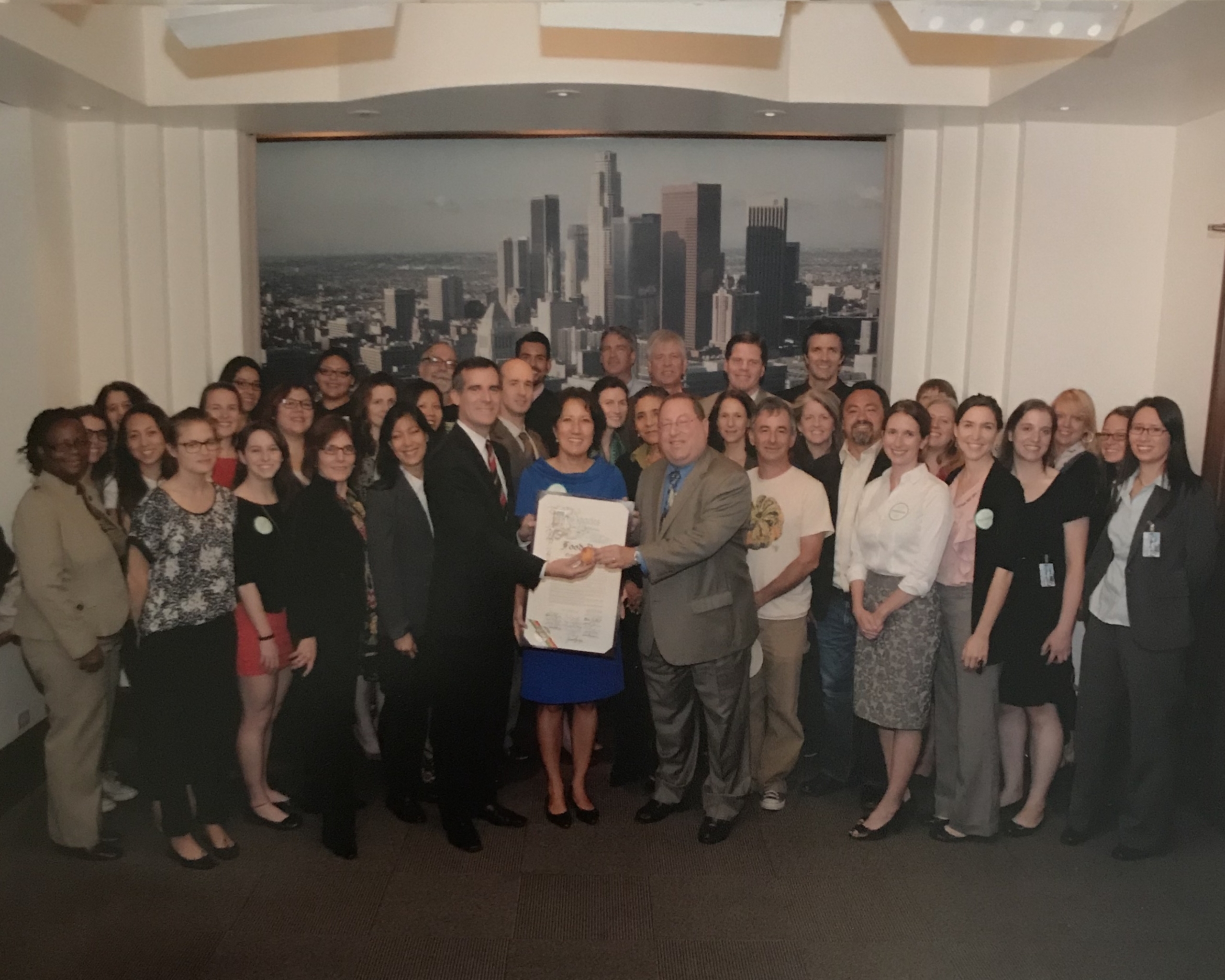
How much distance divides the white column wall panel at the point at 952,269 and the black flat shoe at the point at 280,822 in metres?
4.00

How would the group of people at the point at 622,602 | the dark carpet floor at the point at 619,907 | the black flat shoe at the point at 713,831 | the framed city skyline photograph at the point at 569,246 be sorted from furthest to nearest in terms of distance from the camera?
the framed city skyline photograph at the point at 569,246, the black flat shoe at the point at 713,831, the group of people at the point at 622,602, the dark carpet floor at the point at 619,907

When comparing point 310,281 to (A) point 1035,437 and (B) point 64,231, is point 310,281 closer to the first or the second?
(B) point 64,231

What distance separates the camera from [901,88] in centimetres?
508

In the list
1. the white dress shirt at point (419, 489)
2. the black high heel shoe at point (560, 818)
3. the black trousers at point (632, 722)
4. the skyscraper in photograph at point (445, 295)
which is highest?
the skyscraper in photograph at point (445, 295)

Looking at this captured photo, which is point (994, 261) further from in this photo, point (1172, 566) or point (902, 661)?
point (902, 661)

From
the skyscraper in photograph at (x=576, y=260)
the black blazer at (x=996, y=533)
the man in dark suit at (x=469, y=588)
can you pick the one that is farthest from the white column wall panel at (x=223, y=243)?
the black blazer at (x=996, y=533)

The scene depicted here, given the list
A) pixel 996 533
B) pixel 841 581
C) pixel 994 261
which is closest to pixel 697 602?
pixel 841 581

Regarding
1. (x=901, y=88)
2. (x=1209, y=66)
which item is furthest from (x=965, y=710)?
(x=901, y=88)

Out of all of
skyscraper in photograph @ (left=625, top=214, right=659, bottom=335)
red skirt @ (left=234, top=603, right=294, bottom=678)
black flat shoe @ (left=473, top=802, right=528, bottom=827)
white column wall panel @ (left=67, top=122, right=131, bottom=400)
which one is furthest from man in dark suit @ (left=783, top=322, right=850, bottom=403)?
white column wall panel @ (left=67, top=122, right=131, bottom=400)

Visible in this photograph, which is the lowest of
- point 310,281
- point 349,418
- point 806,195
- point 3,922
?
point 3,922

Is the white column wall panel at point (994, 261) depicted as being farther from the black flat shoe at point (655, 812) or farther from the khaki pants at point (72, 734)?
the khaki pants at point (72, 734)

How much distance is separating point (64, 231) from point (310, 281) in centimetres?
144

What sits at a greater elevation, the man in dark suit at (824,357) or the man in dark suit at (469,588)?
the man in dark suit at (824,357)

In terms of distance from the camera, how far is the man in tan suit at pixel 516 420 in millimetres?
4344
